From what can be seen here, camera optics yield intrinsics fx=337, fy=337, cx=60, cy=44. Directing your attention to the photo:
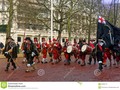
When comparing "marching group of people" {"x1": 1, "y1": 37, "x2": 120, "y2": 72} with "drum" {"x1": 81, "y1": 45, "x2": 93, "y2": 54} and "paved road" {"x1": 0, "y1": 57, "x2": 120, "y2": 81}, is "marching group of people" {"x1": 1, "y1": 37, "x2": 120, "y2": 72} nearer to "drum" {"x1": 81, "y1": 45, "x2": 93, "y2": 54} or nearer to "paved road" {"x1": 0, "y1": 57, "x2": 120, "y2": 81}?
"drum" {"x1": 81, "y1": 45, "x2": 93, "y2": 54}

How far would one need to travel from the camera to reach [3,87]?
788cm

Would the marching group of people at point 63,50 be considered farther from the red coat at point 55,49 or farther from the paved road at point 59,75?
the paved road at point 59,75

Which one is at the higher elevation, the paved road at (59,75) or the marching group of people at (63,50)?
the marching group of people at (63,50)

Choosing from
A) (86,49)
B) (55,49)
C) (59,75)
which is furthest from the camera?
(55,49)

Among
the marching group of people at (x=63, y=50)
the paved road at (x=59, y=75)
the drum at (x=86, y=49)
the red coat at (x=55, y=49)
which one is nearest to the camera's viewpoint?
the paved road at (x=59, y=75)

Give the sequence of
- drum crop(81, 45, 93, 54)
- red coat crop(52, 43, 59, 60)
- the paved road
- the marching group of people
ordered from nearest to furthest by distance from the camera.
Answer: the paved road
the marching group of people
drum crop(81, 45, 93, 54)
red coat crop(52, 43, 59, 60)

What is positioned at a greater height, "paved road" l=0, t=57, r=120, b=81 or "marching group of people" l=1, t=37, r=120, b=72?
"marching group of people" l=1, t=37, r=120, b=72

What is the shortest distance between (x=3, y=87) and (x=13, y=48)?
29.9 feet

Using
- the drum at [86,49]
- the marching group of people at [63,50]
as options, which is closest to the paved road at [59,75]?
the marching group of people at [63,50]

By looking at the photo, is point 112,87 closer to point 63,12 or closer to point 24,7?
point 24,7

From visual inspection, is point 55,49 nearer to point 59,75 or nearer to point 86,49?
point 86,49

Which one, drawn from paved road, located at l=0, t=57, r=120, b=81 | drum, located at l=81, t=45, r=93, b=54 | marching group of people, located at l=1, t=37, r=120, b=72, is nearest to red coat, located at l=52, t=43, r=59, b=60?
marching group of people, located at l=1, t=37, r=120, b=72

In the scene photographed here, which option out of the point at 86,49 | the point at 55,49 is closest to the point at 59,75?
the point at 86,49

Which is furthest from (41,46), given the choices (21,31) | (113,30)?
(21,31)
